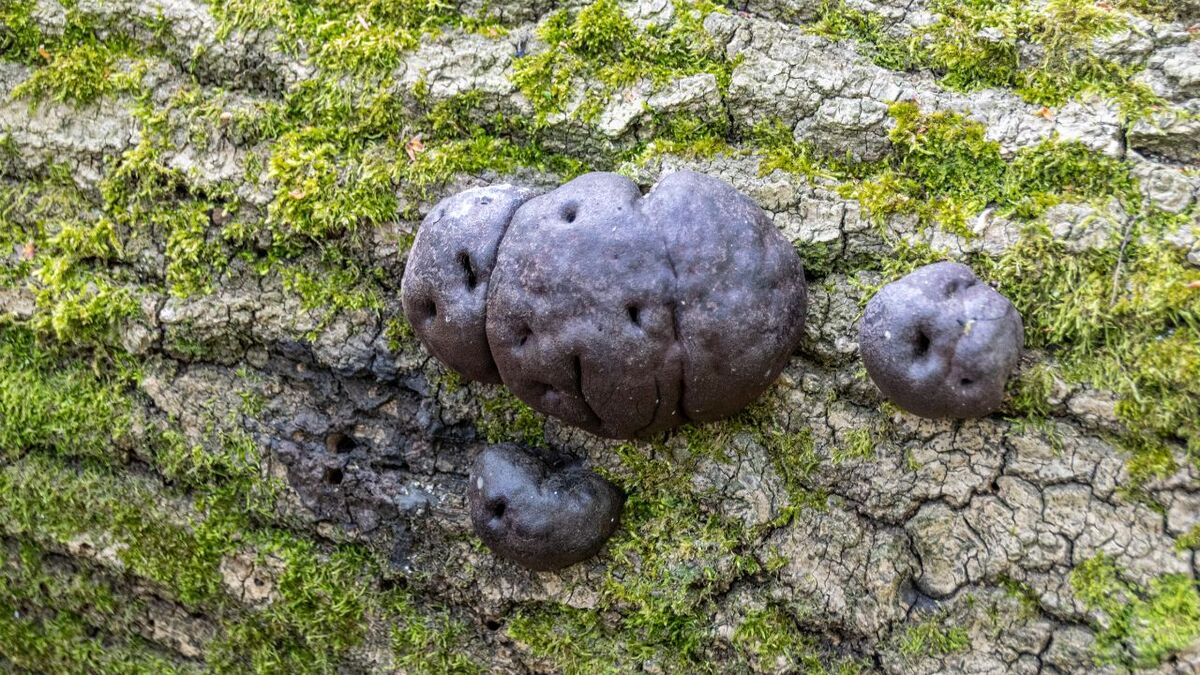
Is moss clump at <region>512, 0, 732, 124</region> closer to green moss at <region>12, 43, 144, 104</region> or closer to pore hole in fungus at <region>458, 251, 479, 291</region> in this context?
pore hole in fungus at <region>458, 251, 479, 291</region>

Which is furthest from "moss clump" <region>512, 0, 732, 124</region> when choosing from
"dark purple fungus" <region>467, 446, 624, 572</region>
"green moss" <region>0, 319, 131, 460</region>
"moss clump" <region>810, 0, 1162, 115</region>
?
"green moss" <region>0, 319, 131, 460</region>

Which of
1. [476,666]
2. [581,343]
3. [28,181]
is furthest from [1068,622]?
[28,181]

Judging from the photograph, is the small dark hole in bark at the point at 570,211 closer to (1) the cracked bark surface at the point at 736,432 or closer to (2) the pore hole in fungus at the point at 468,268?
(2) the pore hole in fungus at the point at 468,268

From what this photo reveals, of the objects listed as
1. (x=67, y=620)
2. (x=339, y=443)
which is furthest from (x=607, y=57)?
(x=67, y=620)

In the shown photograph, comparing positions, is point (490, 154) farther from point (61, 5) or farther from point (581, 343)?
point (61, 5)

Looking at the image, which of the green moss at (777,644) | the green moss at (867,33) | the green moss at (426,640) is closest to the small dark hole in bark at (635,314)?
the green moss at (777,644)

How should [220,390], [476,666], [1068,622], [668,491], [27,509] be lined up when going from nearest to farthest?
[1068,622] < [668,491] < [476,666] < [220,390] < [27,509]
